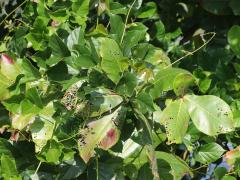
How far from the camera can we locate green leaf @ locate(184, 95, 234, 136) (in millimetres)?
905

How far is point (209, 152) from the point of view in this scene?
110cm

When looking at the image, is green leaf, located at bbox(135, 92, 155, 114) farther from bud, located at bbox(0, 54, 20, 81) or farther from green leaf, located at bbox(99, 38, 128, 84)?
bud, located at bbox(0, 54, 20, 81)

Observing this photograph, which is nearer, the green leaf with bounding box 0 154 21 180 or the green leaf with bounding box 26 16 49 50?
the green leaf with bounding box 0 154 21 180

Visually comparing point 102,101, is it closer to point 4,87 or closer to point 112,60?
point 112,60

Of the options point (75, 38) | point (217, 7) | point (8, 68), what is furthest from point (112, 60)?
point (217, 7)

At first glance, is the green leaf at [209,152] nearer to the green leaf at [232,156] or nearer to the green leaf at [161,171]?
the green leaf at [232,156]

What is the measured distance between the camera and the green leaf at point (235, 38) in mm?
1139

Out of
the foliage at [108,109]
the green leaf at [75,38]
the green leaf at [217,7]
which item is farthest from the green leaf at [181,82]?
the green leaf at [217,7]

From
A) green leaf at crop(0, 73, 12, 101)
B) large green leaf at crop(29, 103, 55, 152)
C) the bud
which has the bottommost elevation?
large green leaf at crop(29, 103, 55, 152)

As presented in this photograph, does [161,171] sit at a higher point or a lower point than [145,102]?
lower

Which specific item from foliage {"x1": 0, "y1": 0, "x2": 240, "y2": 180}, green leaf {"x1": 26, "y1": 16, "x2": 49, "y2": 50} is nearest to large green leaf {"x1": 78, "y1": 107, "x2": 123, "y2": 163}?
foliage {"x1": 0, "y1": 0, "x2": 240, "y2": 180}

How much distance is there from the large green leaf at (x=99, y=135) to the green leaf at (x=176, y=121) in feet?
0.32

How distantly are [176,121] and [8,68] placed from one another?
368mm

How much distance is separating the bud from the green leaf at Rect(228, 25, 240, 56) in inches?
18.8
